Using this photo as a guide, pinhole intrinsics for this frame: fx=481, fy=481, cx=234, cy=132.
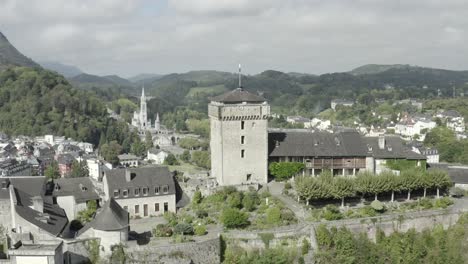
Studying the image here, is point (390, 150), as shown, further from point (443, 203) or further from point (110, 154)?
point (110, 154)

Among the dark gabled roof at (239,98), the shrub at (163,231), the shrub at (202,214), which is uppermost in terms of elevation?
the dark gabled roof at (239,98)

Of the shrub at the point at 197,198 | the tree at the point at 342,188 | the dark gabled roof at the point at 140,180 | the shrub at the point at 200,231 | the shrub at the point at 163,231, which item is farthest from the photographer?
the shrub at the point at 197,198

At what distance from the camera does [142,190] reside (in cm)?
4350

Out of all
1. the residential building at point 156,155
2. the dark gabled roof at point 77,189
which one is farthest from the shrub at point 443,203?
the residential building at point 156,155

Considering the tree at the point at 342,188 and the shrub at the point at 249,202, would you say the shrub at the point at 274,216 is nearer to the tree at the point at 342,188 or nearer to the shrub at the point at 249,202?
the shrub at the point at 249,202

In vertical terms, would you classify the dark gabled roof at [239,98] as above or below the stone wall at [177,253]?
above

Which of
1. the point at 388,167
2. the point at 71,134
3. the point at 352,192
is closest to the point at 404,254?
the point at 352,192

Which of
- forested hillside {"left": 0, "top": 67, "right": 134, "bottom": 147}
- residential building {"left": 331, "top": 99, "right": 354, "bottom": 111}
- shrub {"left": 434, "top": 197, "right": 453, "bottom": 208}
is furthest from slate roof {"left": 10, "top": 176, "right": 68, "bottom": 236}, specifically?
residential building {"left": 331, "top": 99, "right": 354, "bottom": 111}

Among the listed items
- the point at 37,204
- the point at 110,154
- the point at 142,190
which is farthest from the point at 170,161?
the point at 37,204

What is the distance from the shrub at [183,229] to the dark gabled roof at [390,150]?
22.1m

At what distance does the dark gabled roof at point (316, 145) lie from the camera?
49438 millimetres

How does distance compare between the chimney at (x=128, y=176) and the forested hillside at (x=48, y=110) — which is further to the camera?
the forested hillside at (x=48, y=110)

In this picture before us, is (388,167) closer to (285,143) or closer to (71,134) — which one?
(285,143)

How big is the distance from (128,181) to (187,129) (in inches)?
5255
